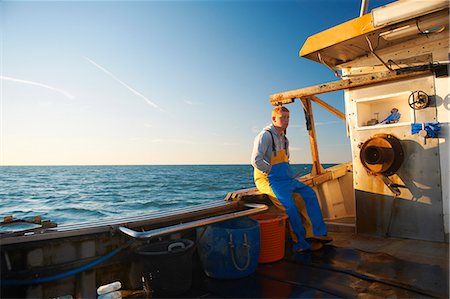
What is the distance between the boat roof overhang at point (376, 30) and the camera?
10.2 feet

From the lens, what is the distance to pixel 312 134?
5.25 meters

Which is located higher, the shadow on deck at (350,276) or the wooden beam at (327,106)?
the wooden beam at (327,106)

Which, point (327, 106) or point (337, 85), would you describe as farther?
point (327, 106)

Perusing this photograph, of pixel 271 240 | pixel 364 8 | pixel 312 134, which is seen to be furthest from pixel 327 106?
pixel 271 240

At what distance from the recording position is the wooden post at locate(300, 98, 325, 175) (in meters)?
5.06

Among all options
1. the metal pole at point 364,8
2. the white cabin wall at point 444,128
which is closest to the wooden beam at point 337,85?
the white cabin wall at point 444,128

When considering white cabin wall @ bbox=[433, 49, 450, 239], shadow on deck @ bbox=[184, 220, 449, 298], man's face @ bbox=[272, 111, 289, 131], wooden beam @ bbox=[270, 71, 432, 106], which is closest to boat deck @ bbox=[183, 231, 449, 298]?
shadow on deck @ bbox=[184, 220, 449, 298]

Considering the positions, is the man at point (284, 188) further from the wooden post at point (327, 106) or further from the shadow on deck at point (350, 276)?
the wooden post at point (327, 106)

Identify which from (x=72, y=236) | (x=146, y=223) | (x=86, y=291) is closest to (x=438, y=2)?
(x=146, y=223)

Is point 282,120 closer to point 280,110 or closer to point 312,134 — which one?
point 280,110

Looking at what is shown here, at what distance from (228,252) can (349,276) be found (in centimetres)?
121

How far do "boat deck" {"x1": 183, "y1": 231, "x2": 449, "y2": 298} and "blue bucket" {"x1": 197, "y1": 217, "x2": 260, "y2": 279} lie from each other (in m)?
0.09

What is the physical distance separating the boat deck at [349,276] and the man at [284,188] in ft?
0.72

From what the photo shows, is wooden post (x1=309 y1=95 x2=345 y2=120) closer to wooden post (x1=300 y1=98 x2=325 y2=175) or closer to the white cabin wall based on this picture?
wooden post (x1=300 y1=98 x2=325 y2=175)
